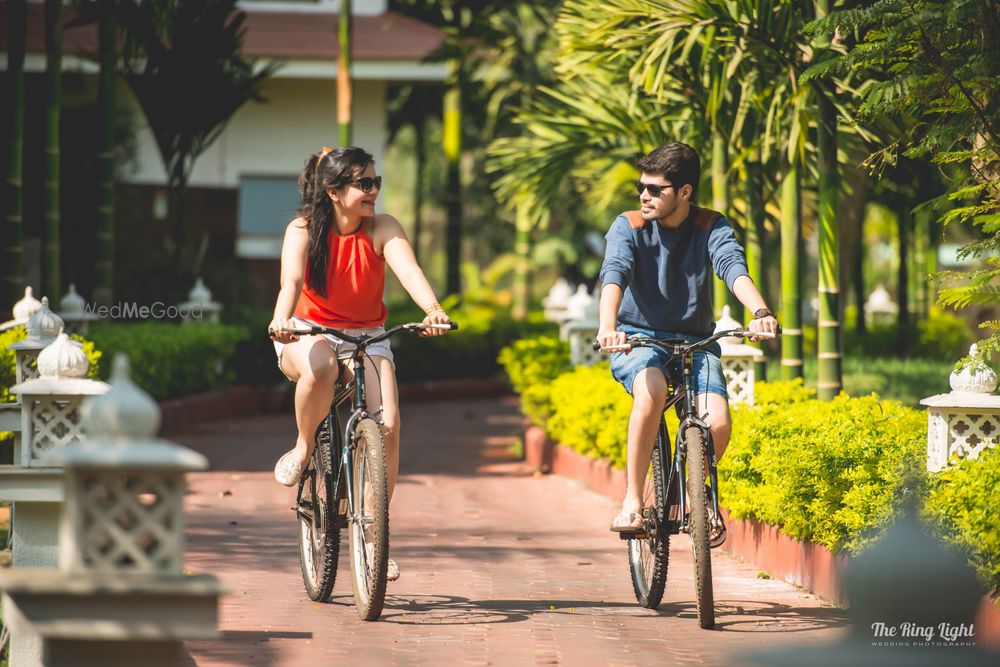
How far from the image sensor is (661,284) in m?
6.48

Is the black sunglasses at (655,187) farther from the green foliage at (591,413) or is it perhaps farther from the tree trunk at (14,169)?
the tree trunk at (14,169)

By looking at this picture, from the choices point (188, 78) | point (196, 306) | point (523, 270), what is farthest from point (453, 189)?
point (196, 306)

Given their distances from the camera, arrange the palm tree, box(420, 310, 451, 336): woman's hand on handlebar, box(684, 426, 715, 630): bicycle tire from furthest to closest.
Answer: the palm tree → box(420, 310, 451, 336): woman's hand on handlebar → box(684, 426, 715, 630): bicycle tire

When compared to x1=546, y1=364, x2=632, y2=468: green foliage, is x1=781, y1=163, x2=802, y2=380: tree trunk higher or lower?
higher

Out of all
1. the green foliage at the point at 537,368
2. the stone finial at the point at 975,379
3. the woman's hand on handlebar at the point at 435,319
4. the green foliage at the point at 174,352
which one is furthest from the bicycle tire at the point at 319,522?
the green foliage at the point at 537,368

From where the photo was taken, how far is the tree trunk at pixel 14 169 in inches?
469

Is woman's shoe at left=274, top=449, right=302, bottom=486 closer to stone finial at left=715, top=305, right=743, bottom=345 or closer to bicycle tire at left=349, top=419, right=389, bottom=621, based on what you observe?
bicycle tire at left=349, top=419, right=389, bottom=621

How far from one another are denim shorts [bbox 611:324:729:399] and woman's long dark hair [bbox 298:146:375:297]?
132 cm

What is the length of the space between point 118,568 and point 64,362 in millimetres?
2531

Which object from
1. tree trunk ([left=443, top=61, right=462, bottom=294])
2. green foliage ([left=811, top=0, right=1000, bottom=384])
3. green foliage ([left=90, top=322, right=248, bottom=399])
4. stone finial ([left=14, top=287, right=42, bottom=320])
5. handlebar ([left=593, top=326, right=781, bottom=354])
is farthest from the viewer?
tree trunk ([left=443, top=61, right=462, bottom=294])

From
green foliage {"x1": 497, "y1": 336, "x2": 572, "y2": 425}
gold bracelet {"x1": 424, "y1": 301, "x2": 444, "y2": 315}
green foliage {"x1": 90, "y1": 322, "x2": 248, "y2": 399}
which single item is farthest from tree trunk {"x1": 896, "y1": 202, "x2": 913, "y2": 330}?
gold bracelet {"x1": 424, "y1": 301, "x2": 444, "y2": 315}

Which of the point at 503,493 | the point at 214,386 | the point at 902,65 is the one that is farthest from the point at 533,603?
the point at 214,386

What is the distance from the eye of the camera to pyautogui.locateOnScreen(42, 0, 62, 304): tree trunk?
41.2ft

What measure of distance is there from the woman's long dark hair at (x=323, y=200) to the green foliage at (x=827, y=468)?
2398mm
